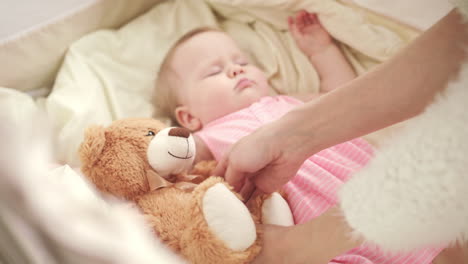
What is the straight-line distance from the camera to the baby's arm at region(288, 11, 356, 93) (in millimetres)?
1124

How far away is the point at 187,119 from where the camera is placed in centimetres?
107

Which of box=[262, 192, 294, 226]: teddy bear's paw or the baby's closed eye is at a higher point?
the baby's closed eye

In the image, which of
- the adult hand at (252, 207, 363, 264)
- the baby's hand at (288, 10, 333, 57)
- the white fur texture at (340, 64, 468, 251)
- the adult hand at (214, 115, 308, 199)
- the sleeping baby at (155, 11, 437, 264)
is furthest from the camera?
the baby's hand at (288, 10, 333, 57)

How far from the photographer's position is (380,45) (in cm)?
106

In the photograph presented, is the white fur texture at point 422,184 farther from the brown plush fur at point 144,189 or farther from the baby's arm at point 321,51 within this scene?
the baby's arm at point 321,51

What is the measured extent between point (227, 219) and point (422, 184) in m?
0.27

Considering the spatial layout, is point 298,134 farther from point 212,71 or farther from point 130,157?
point 212,71

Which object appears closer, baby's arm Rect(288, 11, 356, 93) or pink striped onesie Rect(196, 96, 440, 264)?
pink striped onesie Rect(196, 96, 440, 264)

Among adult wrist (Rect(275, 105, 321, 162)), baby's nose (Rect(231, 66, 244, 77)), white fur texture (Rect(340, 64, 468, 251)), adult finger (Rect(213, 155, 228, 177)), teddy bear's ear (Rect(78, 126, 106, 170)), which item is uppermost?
white fur texture (Rect(340, 64, 468, 251))

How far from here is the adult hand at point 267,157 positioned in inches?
25.4

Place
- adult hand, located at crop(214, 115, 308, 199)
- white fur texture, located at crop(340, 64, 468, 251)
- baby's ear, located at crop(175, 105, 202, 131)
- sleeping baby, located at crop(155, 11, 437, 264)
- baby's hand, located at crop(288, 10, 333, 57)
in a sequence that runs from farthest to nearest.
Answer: baby's hand, located at crop(288, 10, 333, 57) → baby's ear, located at crop(175, 105, 202, 131) → sleeping baby, located at crop(155, 11, 437, 264) → adult hand, located at crop(214, 115, 308, 199) → white fur texture, located at crop(340, 64, 468, 251)

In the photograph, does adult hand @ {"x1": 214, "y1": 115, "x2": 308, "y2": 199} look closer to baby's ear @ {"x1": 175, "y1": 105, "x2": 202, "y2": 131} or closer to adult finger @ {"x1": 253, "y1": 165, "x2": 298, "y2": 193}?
adult finger @ {"x1": 253, "y1": 165, "x2": 298, "y2": 193}

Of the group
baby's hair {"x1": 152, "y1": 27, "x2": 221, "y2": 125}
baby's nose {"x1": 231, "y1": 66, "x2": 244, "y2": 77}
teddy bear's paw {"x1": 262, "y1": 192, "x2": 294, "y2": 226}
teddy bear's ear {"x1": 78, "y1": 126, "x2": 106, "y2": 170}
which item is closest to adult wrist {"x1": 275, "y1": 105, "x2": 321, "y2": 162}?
teddy bear's paw {"x1": 262, "y1": 192, "x2": 294, "y2": 226}

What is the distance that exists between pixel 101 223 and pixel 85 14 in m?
0.95
